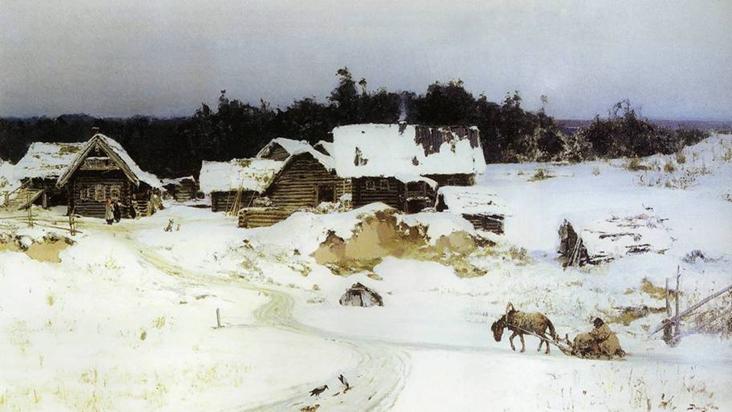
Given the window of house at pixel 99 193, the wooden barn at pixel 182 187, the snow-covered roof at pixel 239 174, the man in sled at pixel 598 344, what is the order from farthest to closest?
the wooden barn at pixel 182 187 < the snow-covered roof at pixel 239 174 < the window of house at pixel 99 193 < the man in sled at pixel 598 344

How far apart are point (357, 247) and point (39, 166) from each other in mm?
2871

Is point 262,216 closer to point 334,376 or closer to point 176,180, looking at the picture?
point 176,180

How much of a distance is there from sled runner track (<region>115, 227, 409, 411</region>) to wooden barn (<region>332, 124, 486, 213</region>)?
118 centimetres

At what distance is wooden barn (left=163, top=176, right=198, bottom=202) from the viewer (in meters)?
6.25

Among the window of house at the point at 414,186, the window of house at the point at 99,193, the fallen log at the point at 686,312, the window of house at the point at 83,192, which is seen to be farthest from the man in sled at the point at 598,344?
the window of house at the point at 83,192

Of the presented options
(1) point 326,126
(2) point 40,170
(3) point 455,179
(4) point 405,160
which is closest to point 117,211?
(2) point 40,170

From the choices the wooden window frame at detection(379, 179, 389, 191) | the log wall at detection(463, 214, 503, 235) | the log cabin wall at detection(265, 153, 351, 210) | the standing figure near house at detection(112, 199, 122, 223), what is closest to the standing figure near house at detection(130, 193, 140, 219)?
the standing figure near house at detection(112, 199, 122, 223)

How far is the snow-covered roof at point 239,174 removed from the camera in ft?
19.7

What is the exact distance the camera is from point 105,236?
5801 mm

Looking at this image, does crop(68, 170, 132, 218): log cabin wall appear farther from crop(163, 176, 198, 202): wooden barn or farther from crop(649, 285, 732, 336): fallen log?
crop(649, 285, 732, 336): fallen log

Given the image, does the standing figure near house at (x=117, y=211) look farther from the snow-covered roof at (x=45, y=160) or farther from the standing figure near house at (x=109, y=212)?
the snow-covered roof at (x=45, y=160)

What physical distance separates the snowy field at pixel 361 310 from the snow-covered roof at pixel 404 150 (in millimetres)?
333

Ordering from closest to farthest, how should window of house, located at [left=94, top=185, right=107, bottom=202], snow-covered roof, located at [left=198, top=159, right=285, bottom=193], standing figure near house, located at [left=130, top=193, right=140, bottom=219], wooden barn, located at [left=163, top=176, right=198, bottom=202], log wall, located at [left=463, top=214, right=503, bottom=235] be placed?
1. log wall, located at [left=463, top=214, right=503, bottom=235]
2. window of house, located at [left=94, top=185, right=107, bottom=202]
3. snow-covered roof, located at [left=198, top=159, right=285, bottom=193]
4. wooden barn, located at [left=163, top=176, right=198, bottom=202]
5. standing figure near house, located at [left=130, top=193, right=140, bottom=219]

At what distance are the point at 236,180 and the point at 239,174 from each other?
66 millimetres
